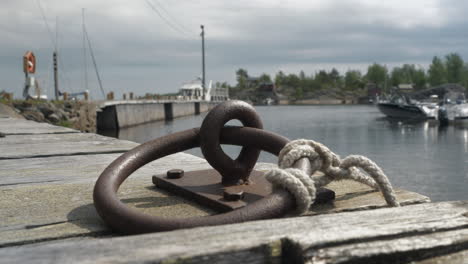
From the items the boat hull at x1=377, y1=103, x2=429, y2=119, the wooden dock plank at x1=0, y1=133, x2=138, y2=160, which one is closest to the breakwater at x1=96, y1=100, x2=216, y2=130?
the boat hull at x1=377, y1=103, x2=429, y2=119

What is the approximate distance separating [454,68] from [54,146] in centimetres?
12190

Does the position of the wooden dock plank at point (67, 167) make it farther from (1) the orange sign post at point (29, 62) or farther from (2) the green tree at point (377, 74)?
(2) the green tree at point (377, 74)

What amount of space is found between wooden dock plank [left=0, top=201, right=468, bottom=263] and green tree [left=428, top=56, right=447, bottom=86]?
119 m

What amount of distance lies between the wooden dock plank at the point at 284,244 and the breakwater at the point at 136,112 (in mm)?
32793

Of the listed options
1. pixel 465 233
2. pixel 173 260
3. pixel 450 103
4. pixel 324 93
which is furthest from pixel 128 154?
pixel 324 93

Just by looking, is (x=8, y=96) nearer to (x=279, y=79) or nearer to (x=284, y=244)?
(x=284, y=244)

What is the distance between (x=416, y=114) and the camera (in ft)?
159

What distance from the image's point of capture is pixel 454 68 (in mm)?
110250

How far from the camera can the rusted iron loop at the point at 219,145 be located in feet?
6.30

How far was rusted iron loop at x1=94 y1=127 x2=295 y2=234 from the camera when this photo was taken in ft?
4.52

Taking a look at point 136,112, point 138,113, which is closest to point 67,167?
point 136,112

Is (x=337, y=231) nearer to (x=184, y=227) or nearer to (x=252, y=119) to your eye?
(x=184, y=227)

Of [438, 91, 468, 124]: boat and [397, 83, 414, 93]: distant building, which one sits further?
[397, 83, 414, 93]: distant building

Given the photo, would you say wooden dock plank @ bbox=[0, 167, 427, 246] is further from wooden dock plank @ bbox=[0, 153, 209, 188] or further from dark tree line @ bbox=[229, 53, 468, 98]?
dark tree line @ bbox=[229, 53, 468, 98]
